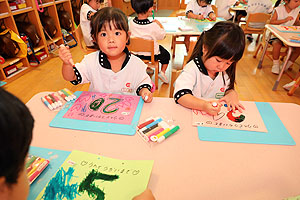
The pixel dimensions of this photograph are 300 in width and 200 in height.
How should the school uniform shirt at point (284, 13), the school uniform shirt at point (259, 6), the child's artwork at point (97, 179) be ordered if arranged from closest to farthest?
1. the child's artwork at point (97, 179)
2. the school uniform shirt at point (284, 13)
3. the school uniform shirt at point (259, 6)

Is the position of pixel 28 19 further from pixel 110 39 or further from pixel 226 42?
pixel 226 42

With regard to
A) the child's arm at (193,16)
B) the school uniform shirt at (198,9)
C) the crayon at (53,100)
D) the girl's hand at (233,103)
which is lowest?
the girl's hand at (233,103)

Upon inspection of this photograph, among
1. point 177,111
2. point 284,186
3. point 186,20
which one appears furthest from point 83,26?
point 284,186

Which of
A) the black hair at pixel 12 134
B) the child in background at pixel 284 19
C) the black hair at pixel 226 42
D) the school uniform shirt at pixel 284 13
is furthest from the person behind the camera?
the school uniform shirt at pixel 284 13

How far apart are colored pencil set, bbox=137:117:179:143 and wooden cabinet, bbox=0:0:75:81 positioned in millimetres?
2331

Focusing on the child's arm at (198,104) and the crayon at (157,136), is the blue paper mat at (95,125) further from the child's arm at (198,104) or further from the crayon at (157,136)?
the child's arm at (198,104)

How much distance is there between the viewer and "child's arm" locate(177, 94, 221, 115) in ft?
2.65

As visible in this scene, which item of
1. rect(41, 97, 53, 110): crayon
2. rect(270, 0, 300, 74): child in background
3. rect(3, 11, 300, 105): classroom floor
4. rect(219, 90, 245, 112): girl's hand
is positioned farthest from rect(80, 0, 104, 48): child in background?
rect(270, 0, 300, 74): child in background

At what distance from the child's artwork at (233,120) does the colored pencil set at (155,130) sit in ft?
0.39

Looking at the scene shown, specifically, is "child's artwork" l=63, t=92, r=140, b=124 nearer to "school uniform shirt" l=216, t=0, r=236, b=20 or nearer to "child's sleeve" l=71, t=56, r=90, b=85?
"child's sleeve" l=71, t=56, r=90, b=85

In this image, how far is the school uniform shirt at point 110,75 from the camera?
3.56 feet

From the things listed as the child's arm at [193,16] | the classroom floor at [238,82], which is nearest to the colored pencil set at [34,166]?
the classroom floor at [238,82]

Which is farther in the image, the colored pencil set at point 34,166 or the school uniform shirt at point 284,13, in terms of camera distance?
the school uniform shirt at point 284,13

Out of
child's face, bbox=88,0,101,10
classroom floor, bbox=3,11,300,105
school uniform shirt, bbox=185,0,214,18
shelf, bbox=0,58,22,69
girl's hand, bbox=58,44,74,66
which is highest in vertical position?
child's face, bbox=88,0,101,10
